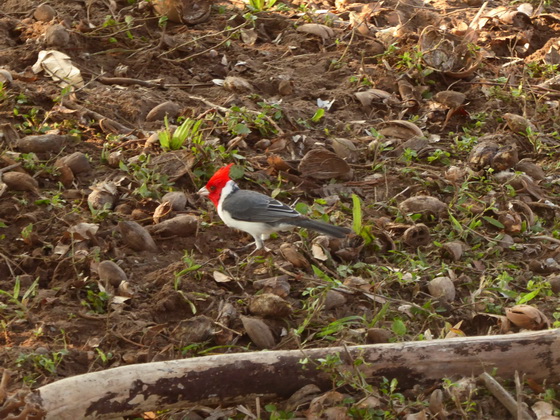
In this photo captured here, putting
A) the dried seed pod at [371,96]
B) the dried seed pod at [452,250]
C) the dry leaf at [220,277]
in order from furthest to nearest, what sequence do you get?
the dried seed pod at [371,96]
the dried seed pod at [452,250]
the dry leaf at [220,277]

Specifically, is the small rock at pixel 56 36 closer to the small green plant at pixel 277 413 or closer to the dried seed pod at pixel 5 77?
the dried seed pod at pixel 5 77

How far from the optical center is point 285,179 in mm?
4398

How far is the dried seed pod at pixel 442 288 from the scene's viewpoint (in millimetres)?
3582

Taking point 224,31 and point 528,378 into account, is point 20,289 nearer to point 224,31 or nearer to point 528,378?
point 528,378

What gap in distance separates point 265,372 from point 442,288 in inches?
46.1

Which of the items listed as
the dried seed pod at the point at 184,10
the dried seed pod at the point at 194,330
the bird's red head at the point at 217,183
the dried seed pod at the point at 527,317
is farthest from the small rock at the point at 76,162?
the dried seed pod at the point at 527,317

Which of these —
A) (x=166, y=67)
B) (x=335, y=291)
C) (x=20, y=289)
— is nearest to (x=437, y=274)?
(x=335, y=291)

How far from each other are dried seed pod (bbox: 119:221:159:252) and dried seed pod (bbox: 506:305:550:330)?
5.18ft

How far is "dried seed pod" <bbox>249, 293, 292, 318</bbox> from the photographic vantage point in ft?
10.9

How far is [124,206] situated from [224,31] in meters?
1.87

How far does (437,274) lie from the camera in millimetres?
3783

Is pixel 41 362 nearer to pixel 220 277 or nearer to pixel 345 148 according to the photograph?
pixel 220 277

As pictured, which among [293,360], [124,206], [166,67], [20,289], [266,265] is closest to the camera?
[293,360]

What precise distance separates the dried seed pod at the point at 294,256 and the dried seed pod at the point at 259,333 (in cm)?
60
